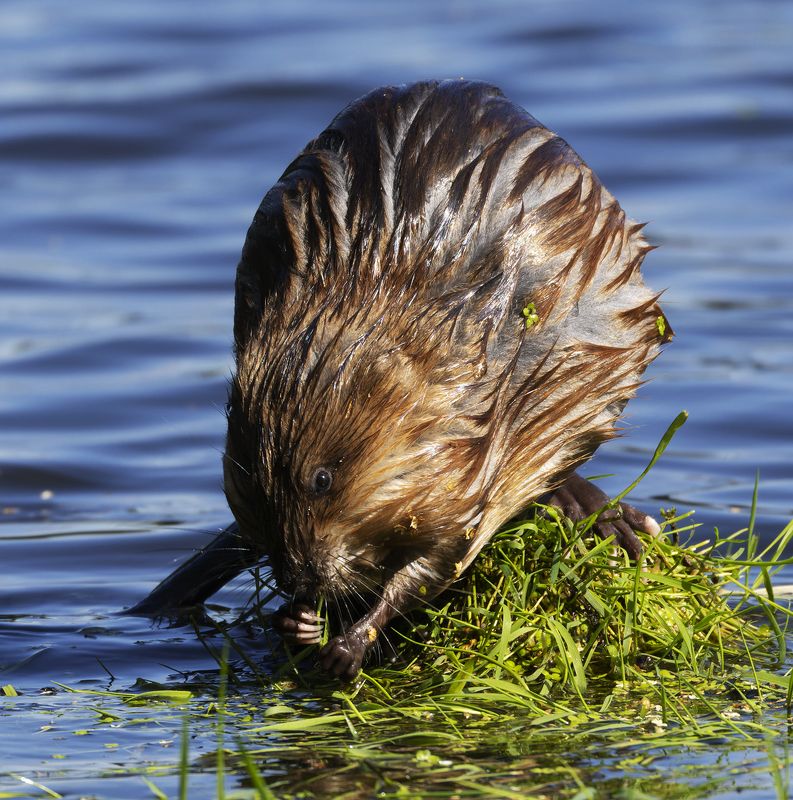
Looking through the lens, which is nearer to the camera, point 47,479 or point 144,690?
point 144,690

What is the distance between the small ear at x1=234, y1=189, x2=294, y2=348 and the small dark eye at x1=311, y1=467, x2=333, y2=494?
72cm

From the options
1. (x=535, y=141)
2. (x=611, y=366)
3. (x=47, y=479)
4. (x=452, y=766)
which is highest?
(x=535, y=141)

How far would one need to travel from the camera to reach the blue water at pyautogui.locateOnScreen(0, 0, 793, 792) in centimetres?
829

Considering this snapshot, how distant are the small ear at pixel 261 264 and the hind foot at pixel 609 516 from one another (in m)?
1.20

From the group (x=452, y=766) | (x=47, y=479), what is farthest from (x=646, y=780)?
(x=47, y=479)

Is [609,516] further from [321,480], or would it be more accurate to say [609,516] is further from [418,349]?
[321,480]

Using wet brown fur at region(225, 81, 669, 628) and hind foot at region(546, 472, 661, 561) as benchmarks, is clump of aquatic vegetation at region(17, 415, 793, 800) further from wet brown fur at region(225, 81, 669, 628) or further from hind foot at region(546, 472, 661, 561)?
wet brown fur at region(225, 81, 669, 628)

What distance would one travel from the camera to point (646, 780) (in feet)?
14.7

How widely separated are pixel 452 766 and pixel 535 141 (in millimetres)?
2255

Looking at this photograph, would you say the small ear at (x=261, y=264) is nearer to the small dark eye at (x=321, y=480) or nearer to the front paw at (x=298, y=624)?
the small dark eye at (x=321, y=480)

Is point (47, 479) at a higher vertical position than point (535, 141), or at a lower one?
lower

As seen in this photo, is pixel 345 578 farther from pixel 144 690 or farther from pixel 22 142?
pixel 22 142

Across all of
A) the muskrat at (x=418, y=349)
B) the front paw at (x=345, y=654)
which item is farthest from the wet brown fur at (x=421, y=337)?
the front paw at (x=345, y=654)

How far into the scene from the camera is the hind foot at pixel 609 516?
5.79 m
